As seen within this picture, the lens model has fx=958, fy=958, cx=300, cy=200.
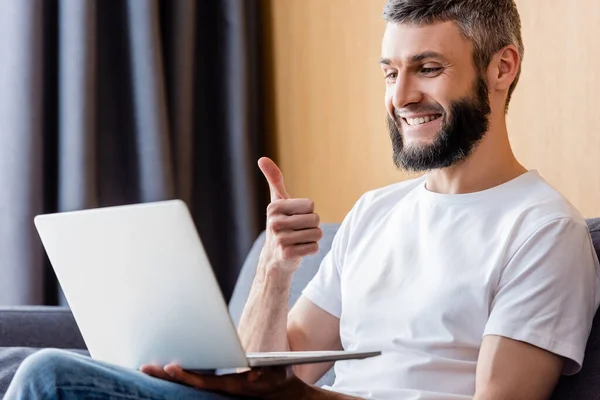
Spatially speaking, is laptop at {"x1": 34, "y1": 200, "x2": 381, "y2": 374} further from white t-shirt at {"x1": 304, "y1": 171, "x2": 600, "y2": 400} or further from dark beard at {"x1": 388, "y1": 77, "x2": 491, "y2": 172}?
dark beard at {"x1": 388, "y1": 77, "x2": 491, "y2": 172}

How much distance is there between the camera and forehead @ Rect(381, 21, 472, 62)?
160cm

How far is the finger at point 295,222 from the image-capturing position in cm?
149

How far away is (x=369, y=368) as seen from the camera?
1.59 meters

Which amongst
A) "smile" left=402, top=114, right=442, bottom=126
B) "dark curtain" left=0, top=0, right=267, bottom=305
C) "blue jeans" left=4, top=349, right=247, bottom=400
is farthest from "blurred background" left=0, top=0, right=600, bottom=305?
"blue jeans" left=4, top=349, right=247, bottom=400

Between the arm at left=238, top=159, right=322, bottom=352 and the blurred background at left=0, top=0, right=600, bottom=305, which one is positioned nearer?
the arm at left=238, top=159, right=322, bottom=352

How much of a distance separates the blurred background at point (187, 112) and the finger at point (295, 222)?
2.95 feet

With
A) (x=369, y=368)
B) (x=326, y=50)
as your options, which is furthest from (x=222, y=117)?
(x=369, y=368)

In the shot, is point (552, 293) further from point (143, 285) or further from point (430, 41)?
point (143, 285)

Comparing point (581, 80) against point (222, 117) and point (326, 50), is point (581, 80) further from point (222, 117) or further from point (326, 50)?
point (222, 117)

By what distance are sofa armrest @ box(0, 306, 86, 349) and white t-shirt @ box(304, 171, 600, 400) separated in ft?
2.39

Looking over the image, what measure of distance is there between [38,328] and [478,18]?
118 centimetres

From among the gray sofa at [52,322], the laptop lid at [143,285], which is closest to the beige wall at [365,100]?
the gray sofa at [52,322]

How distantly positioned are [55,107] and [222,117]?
514mm

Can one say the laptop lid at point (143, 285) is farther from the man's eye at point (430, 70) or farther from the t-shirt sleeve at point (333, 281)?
the man's eye at point (430, 70)
